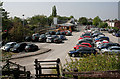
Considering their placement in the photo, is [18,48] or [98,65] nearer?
[98,65]

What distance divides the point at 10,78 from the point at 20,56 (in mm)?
16298

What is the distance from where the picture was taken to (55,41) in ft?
114

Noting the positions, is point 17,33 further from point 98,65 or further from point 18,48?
point 98,65

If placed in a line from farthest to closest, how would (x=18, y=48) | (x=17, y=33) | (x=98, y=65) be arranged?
1. (x=17, y=33)
2. (x=18, y=48)
3. (x=98, y=65)

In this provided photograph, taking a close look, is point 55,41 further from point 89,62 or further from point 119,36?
point 89,62

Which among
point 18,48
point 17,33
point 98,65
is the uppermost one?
point 17,33

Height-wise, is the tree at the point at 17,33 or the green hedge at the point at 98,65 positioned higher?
the tree at the point at 17,33

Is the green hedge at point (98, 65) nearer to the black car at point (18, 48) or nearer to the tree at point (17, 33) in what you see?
the black car at point (18, 48)

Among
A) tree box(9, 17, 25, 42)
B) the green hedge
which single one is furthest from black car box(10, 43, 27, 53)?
the green hedge

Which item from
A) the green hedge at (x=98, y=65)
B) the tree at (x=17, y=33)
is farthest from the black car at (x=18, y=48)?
the green hedge at (x=98, y=65)

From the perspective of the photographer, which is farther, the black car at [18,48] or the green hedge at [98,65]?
the black car at [18,48]

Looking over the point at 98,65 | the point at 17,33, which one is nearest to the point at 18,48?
the point at 17,33

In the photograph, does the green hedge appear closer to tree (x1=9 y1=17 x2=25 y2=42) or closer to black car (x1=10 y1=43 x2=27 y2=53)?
black car (x1=10 y1=43 x2=27 y2=53)

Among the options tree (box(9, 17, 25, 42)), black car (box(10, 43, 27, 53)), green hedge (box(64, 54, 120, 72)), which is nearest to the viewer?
green hedge (box(64, 54, 120, 72))
